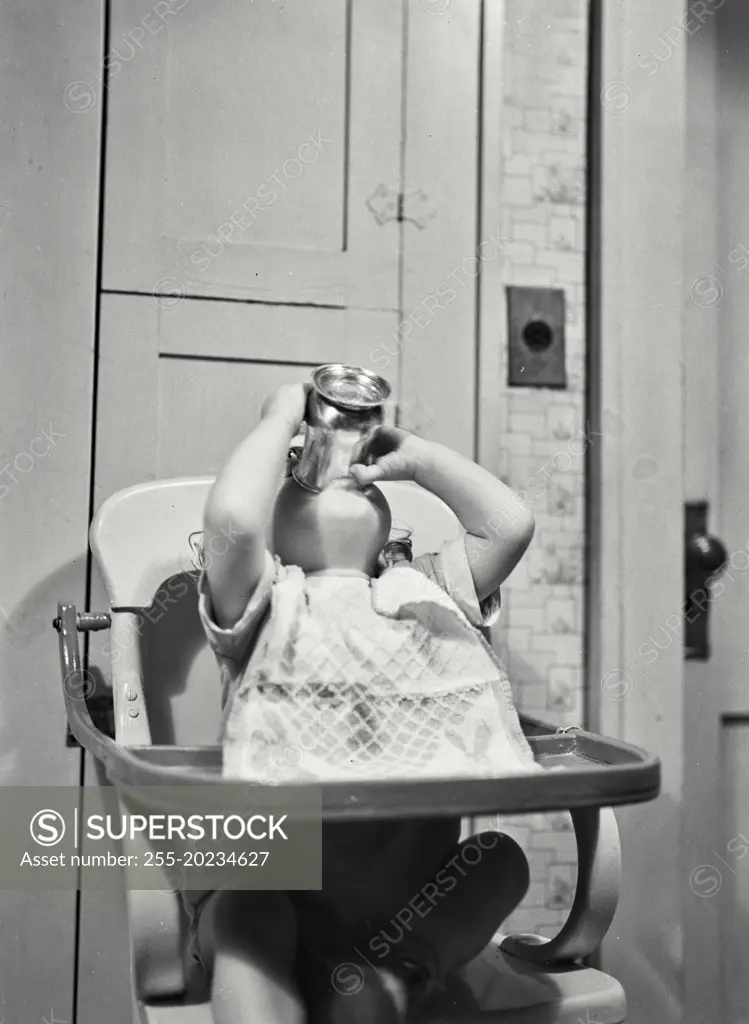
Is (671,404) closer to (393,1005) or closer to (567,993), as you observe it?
(567,993)

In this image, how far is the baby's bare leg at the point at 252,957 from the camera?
999mm

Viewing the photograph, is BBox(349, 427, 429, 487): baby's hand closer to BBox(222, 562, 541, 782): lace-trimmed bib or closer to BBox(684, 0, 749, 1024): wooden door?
BBox(222, 562, 541, 782): lace-trimmed bib

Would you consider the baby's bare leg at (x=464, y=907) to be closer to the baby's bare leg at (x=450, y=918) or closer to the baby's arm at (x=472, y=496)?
the baby's bare leg at (x=450, y=918)

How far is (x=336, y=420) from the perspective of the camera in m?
1.17

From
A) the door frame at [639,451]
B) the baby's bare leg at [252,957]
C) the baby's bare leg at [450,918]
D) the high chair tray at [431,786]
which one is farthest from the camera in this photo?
the door frame at [639,451]

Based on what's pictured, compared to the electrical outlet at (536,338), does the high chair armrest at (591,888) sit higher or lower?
lower

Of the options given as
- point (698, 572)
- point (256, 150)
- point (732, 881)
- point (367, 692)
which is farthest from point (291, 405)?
point (732, 881)

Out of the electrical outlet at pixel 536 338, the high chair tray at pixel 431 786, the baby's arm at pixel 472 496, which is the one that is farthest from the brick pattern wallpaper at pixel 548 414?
the high chair tray at pixel 431 786

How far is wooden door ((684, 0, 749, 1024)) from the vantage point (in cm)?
190

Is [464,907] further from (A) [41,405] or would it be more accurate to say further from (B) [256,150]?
(B) [256,150]

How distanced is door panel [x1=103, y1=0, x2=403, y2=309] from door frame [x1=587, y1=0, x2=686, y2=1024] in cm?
37

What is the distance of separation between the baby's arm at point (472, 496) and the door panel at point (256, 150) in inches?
21.3

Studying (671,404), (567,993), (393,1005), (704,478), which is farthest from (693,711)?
(393,1005)

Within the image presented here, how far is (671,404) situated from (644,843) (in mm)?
738
